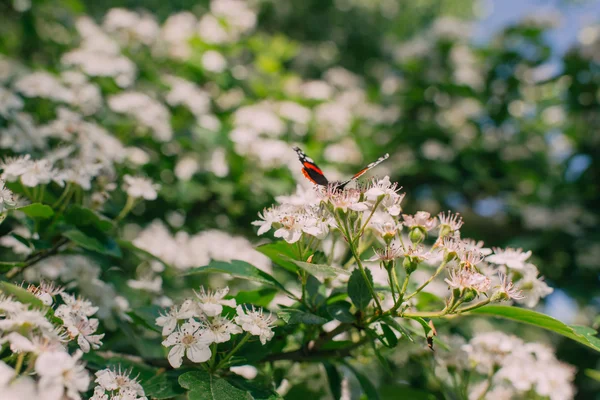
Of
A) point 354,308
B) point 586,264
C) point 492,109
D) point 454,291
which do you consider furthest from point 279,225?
point 492,109

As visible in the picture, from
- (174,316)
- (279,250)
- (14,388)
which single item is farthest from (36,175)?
(14,388)

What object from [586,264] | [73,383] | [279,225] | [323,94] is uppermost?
[323,94]

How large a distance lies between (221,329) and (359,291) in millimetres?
333

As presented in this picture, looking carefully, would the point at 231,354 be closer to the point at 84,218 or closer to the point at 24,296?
the point at 24,296

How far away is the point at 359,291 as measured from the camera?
121cm

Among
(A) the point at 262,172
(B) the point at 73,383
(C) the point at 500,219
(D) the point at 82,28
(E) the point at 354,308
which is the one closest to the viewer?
(B) the point at 73,383

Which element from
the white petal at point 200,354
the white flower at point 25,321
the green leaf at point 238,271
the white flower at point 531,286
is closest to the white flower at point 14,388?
the white flower at point 25,321

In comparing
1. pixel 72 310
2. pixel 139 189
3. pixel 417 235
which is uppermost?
pixel 139 189

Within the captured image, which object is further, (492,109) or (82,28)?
(492,109)

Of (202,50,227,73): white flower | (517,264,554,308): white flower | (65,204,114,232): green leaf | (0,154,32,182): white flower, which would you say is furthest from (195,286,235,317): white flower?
Answer: (202,50,227,73): white flower

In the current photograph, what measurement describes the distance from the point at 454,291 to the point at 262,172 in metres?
1.82

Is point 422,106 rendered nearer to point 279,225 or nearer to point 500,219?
point 500,219

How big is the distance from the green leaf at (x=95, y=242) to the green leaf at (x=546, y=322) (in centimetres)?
103

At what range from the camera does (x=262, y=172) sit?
9.30ft
